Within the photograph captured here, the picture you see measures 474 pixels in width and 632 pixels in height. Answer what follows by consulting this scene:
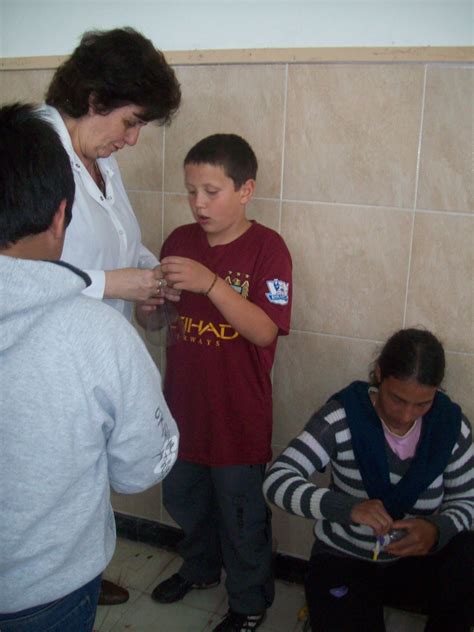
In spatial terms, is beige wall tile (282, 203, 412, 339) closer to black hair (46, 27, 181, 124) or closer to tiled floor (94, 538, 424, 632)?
black hair (46, 27, 181, 124)

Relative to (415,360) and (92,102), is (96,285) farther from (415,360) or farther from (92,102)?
Result: (415,360)

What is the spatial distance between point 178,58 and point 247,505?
49.0 inches

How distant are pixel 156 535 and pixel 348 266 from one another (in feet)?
3.77

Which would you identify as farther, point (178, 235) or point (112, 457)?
point (178, 235)

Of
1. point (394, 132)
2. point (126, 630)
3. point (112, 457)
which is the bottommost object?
point (126, 630)

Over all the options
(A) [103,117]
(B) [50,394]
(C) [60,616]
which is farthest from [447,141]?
(C) [60,616]

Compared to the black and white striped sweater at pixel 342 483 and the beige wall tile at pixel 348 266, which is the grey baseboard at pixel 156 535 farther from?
the beige wall tile at pixel 348 266

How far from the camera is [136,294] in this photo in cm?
119

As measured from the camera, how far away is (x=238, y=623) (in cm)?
158

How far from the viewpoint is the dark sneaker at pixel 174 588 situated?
172 cm

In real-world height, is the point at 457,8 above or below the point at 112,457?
above

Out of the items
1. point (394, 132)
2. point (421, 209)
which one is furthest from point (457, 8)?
point (421, 209)

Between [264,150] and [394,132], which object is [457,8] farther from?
[264,150]

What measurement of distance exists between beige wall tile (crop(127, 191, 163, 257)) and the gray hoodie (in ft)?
3.32
